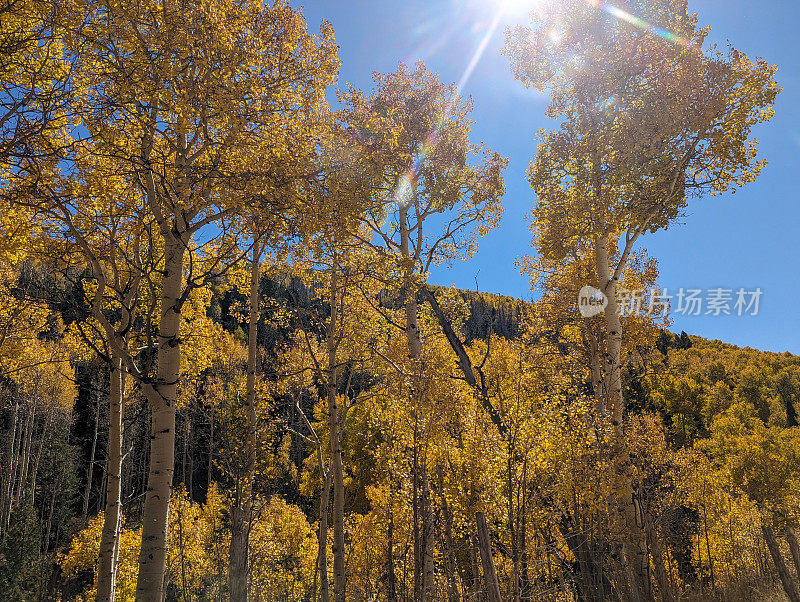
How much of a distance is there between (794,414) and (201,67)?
82.4 meters

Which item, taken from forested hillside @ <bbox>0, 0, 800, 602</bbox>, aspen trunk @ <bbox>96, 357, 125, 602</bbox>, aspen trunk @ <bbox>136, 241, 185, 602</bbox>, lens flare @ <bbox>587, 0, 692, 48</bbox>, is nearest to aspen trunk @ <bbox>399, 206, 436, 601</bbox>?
forested hillside @ <bbox>0, 0, 800, 602</bbox>

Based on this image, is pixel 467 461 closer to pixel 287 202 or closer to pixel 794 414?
pixel 287 202

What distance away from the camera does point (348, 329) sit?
30.0 feet

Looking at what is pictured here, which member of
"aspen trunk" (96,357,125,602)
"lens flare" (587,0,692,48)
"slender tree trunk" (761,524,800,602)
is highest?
"lens flare" (587,0,692,48)

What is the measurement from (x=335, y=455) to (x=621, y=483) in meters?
4.92

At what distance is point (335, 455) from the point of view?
26.6ft

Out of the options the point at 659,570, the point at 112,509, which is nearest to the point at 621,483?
the point at 659,570

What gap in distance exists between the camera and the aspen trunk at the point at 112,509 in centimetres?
593

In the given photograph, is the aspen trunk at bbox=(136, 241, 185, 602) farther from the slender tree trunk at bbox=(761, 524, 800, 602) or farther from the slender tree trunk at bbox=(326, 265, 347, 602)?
the slender tree trunk at bbox=(761, 524, 800, 602)

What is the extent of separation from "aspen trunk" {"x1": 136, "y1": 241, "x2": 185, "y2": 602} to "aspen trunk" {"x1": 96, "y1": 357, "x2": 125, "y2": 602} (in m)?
1.25

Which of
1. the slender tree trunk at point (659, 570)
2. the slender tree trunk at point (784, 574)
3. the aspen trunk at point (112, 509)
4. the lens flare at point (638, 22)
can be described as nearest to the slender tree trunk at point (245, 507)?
the aspen trunk at point (112, 509)

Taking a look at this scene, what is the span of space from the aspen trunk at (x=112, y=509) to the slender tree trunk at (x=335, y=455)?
3.18m

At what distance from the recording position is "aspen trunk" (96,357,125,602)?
5926mm

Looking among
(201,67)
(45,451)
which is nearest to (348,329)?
(201,67)
